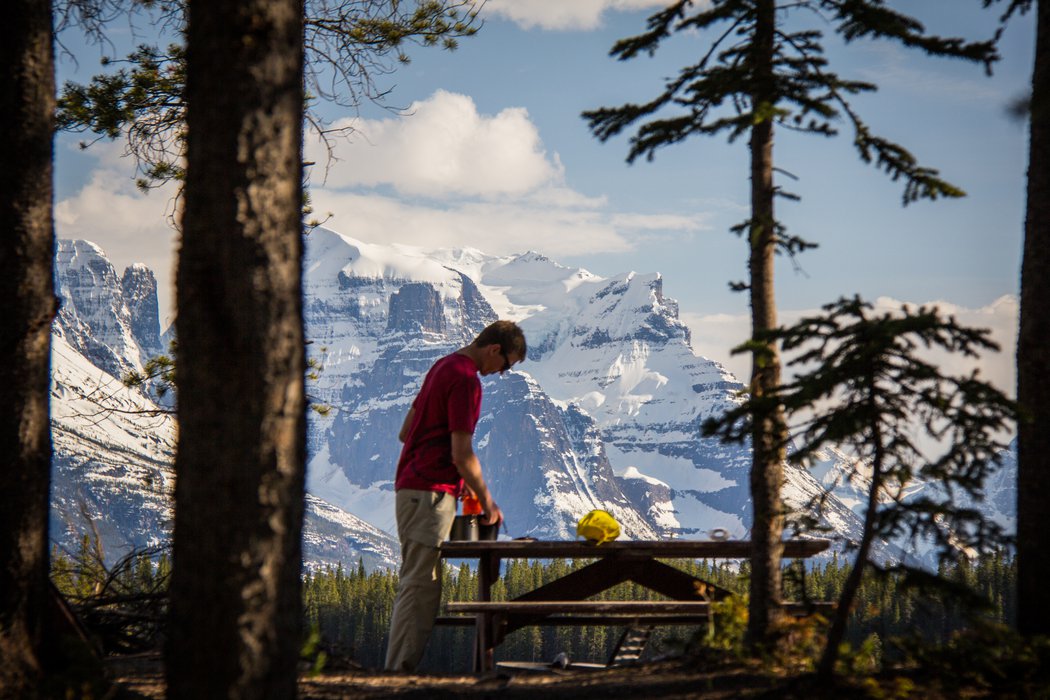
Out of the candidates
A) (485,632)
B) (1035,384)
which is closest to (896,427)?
(1035,384)

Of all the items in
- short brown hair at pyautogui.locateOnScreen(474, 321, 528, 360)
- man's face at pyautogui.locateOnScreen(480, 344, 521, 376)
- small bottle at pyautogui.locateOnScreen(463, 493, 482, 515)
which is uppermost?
short brown hair at pyautogui.locateOnScreen(474, 321, 528, 360)

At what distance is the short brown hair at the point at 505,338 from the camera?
24.6 ft

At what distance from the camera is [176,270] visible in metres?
4.22

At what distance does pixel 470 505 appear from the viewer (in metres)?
8.14

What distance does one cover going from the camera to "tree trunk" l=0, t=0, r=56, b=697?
5117mm

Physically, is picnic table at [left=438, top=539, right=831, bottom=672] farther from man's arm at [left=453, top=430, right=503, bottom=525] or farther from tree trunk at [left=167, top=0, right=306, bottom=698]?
tree trunk at [left=167, top=0, right=306, bottom=698]

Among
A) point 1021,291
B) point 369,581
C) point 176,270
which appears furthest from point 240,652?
point 369,581

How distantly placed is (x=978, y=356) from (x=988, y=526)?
834 millimetres

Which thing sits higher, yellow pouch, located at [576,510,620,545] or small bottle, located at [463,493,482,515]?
small bottle, located at [463,493,482,515]

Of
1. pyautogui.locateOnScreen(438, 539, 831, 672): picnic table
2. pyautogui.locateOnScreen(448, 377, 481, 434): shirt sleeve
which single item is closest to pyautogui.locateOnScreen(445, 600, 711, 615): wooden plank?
pyautogui.locateOnScreen(438, 539, 831, 672): picnic table

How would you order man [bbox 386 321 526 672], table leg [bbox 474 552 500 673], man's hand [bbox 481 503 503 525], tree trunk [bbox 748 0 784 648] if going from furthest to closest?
table leg [bbox 474 552 500 673], man's hand [bbox 481 503 503 525], man [bbox 386 321 526 672], tree trunk [bbox 748 0 784 648]

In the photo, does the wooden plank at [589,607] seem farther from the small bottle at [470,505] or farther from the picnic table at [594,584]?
the small bottle at [470,505]

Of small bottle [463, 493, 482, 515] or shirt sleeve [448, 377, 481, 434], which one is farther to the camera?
small bottle [463, 493, 482, 515]

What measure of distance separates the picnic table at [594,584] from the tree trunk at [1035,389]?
1425 millimetres
